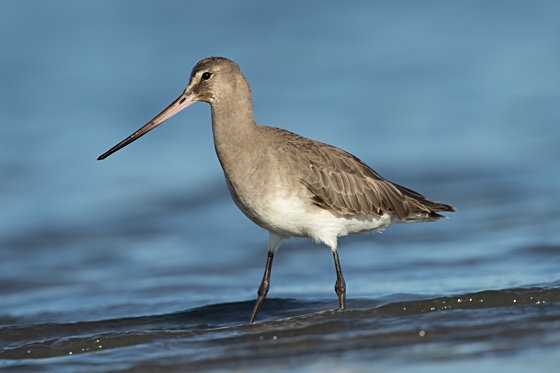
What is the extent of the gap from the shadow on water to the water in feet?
0.08

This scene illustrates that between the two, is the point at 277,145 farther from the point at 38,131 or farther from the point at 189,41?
the point at 189,41

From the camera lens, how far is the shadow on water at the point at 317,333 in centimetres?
824

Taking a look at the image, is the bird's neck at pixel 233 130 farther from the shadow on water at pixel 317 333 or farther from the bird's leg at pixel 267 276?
the shadow on water at pixel 317 333

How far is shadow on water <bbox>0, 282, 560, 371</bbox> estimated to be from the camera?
824 centimetres

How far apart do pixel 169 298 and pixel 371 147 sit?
5.65 m

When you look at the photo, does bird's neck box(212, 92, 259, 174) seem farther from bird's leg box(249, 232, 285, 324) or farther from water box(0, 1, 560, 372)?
water box(0, 1, 560, 372)

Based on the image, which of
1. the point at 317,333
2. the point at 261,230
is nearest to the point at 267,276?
the point at 317,333

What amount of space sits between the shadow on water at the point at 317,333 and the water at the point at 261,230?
0.03m

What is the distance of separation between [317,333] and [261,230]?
4429mm

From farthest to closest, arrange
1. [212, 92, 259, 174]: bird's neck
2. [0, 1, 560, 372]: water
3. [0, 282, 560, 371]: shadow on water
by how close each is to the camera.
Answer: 1. [212, 92, 259, 174]: bird's neck
2. [0, 1, 560, 372]: water
3. [0, 282, 560, 371]: shadow on water

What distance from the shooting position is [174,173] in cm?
1485

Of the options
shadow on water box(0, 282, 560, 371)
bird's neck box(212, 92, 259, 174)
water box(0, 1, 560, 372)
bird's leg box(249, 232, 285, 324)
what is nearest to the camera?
shadow on water box(0, 282, 560, 371)

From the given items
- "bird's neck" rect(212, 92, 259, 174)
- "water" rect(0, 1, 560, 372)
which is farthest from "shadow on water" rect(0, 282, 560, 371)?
"bird's neck" rect(212, 92, 259, 174)

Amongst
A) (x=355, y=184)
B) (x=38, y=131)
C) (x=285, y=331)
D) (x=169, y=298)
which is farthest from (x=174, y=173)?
(x=285, y=331)
